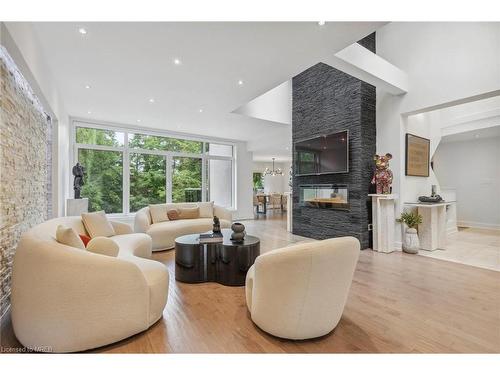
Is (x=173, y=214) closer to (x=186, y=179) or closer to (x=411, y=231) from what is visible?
(x=186, y=179)

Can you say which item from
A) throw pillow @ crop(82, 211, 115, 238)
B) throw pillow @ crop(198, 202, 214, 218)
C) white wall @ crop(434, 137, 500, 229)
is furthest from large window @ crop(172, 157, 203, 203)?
white wall @ crop(434, 137, 500, 229)

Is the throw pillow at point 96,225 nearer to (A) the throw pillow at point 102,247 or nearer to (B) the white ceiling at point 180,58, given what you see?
(A) the throw pillow at point 102,247

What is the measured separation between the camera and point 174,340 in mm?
1676

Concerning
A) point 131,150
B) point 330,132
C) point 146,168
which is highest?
point 330,132

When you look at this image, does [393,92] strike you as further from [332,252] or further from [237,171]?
[237,171]

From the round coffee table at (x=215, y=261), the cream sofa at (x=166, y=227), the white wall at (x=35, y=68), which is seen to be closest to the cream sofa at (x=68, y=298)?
the round coffee table at (x=215, y=261)

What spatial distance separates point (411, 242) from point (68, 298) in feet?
15.2

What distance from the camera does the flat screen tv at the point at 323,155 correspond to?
4504 mm

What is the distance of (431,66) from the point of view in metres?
3.75

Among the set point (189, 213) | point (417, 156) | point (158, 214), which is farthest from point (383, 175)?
point (158, 214)

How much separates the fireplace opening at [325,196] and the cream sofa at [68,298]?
157 inches

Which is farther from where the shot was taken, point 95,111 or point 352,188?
point 95,111
